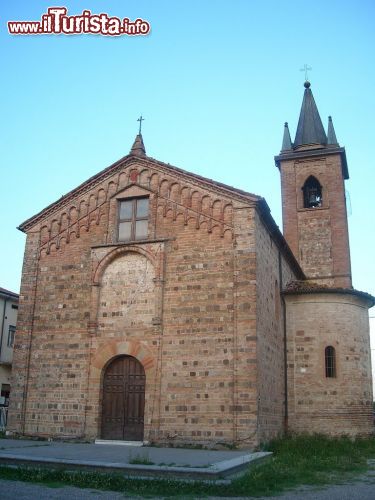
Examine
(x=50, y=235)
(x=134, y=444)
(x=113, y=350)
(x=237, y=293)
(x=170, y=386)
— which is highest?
(x=50, y=235)

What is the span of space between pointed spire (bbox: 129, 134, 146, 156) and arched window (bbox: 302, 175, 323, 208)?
12.9 m

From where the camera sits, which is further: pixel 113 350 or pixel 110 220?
pixel 110 220

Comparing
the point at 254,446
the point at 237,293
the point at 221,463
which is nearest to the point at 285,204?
the point at 237,293

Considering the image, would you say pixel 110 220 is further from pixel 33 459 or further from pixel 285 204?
pixel 285 204

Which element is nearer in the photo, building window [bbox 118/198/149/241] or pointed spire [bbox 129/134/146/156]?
building window [bbox 118/198/149/241]

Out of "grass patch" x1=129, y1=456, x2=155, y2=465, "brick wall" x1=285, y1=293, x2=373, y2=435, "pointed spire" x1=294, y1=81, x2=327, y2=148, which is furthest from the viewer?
"pointed spire" x1=294, y1=81, x2=327, y2=148

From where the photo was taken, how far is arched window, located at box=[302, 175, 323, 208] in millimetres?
29875

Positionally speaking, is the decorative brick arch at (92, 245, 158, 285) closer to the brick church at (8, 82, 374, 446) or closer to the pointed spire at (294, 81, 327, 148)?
the brick church at (8, 82, 374, 446)

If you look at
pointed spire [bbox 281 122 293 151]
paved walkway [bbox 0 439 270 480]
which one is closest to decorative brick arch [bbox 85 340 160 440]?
paved walkway [bbox 0 439 270 480]

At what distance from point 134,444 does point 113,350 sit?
3.04 metres

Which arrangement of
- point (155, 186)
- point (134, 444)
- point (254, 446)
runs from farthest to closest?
point (155, 186) → point (134, 444) → point (254, 446)

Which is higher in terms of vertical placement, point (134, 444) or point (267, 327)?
point (267, 327)

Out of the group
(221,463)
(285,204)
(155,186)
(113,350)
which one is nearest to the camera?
(221,463)

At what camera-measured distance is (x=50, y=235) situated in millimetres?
19594
